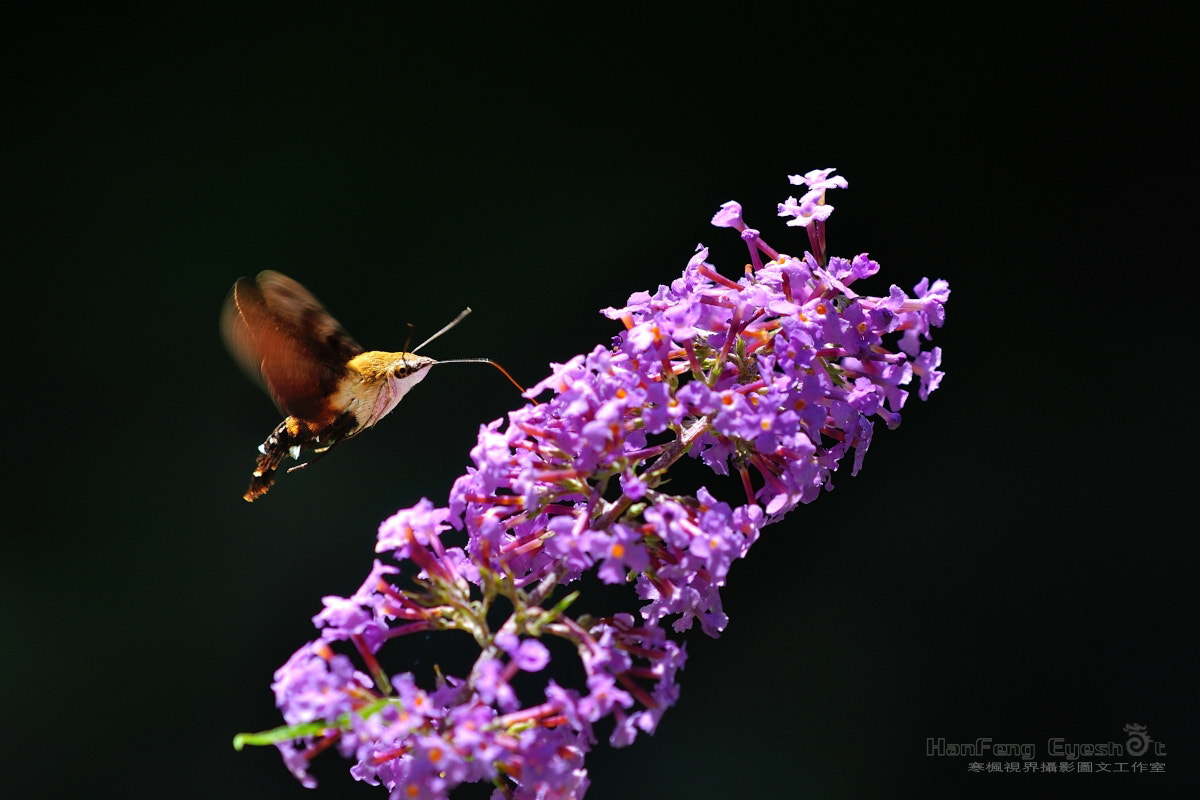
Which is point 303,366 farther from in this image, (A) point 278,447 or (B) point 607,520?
(B) point 607,520

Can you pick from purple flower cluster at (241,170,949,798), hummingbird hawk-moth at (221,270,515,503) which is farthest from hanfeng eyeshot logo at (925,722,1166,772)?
hummingbird hawk-moth at (221,270,515,503)

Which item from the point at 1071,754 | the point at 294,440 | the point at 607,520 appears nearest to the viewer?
the point at 607,520

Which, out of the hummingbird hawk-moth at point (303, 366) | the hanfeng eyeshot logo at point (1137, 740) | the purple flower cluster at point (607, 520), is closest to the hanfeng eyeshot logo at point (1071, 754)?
the hanfeng eyeshot logo at point (1137, 740)

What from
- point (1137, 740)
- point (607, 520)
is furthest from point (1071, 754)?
point (607, 520)

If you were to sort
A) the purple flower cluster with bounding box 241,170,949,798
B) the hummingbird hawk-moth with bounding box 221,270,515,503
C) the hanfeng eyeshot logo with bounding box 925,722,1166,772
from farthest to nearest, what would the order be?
the hanfeng eyeshot logo with bounding box 925,722,1166,772 < the hummingbird hawk-moth with bounding box 221,270,515,503 < the purple flower cluster with bounding box 241,170,949,798

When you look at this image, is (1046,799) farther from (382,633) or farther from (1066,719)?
(382,633)

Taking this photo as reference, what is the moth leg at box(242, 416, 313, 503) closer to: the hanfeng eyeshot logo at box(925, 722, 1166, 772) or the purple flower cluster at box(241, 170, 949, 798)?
the purple flower cluster at box(241, 170, 949, 798)
